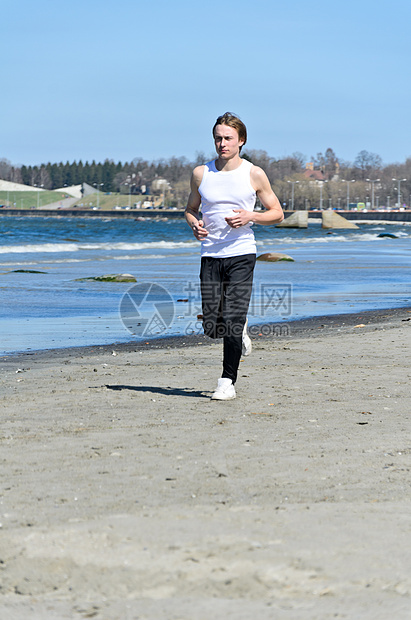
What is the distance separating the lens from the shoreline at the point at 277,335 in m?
8.49

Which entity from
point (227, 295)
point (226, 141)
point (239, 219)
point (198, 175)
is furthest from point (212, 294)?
point (226, 141)

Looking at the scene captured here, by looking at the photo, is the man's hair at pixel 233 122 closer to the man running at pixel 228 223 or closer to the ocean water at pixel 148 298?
the man running at pixel 228 223

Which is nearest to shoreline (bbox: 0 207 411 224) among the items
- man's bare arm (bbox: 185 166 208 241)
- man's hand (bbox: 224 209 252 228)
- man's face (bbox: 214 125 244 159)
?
man's bare arm (bbox: 185 166 208 241)

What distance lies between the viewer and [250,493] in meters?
3.67

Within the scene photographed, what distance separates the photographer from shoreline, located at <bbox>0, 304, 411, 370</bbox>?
27.9ft

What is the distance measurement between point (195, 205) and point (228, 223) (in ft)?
1.59

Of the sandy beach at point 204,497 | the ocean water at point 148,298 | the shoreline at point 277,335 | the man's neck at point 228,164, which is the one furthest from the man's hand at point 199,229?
the ocean water at point 148,298

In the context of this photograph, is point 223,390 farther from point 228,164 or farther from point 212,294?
point 228,164

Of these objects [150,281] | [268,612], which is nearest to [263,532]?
[268,612]

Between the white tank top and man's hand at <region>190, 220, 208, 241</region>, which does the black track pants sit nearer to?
the white tank top

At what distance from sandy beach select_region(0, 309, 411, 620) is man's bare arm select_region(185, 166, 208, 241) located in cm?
119

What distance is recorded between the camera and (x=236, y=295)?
5625mm

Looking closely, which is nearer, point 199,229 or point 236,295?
point 199,229

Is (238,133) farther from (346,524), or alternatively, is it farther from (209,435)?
(346,524)
